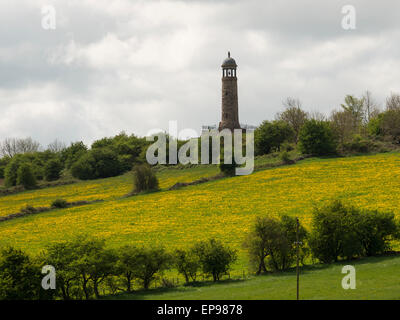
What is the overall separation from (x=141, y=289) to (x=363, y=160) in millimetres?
56687

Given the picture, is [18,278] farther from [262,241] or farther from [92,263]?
[262,241]

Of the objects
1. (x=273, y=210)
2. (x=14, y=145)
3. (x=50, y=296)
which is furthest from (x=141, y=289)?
Answer: (x=14, y=145)

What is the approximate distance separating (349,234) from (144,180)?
47.9 m

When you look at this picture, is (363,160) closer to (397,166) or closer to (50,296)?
(397,166)

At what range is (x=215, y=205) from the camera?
79188 millimetres

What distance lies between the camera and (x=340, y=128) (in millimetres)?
111125

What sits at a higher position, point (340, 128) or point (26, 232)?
point (340, 128)

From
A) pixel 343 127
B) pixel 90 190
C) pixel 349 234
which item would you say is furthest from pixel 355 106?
pixel 349 234

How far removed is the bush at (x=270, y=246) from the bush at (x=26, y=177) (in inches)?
3130

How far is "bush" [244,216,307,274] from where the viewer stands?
5122 centimetres

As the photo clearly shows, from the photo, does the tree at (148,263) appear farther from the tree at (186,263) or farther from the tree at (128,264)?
the tree at (186,263)

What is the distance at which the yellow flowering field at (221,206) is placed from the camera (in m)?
67.7

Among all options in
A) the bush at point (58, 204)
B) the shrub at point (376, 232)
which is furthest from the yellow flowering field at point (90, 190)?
the shrub at point (376, 232)
